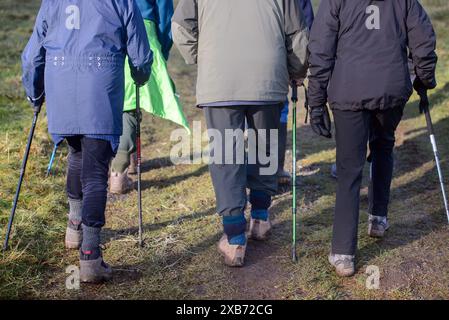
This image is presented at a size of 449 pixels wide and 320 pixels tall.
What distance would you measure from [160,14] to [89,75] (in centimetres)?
203

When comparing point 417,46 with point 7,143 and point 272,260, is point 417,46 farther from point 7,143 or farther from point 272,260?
point 7,143

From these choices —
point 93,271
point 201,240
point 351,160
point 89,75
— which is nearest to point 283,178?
point 201,240

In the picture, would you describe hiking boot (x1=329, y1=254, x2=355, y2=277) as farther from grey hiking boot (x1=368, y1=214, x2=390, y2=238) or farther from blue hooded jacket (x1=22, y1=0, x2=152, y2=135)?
blue hooded jacket (x1=22, y1=0, x2=152, y2=135)

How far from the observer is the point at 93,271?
380cm

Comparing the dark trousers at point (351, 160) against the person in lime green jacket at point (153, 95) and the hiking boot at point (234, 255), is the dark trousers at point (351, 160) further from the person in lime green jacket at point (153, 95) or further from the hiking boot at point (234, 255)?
the person in lime green jacket at point (153, 95)

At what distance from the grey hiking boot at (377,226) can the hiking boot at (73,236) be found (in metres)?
2.27

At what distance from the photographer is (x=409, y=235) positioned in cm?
465

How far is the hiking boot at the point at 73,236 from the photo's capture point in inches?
171

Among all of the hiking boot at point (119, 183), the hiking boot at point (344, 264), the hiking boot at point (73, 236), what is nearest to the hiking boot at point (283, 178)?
the hiking boot at point (119, 183)

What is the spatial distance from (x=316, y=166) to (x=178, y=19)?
3106 mm

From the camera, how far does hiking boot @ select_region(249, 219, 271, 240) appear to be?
14.7 feet

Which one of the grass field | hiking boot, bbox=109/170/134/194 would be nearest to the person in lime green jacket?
hiking boot, bbox=109/170/134/194

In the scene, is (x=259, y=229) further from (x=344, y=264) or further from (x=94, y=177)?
(x=94, y=177)
